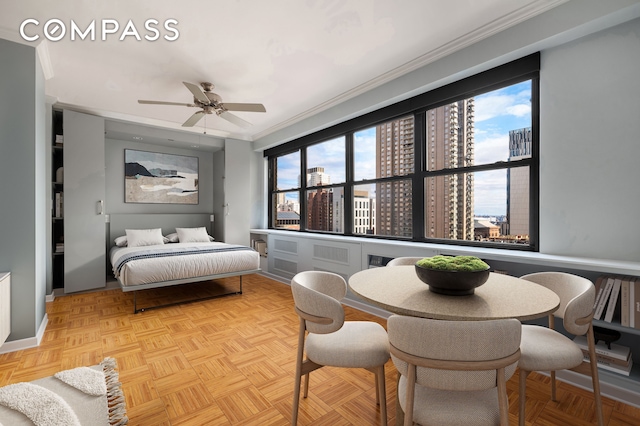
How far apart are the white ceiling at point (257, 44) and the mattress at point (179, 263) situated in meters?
2.08

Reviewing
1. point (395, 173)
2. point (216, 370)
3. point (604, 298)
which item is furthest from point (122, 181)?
point (604, 298)

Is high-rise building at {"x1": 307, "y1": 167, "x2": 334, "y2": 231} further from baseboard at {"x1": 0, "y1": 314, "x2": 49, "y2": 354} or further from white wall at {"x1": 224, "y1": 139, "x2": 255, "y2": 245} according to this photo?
baseboard at {"x1": 0, "y1": 314, "x2": 49, "y2": 354}

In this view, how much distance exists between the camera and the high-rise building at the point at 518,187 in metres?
2.59

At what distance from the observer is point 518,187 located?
8.70ft

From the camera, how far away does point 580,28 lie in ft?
6.79

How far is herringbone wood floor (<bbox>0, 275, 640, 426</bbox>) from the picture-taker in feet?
5.66

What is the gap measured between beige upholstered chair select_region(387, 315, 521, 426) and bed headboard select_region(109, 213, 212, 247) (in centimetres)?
529

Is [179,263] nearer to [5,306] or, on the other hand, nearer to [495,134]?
[5,306]

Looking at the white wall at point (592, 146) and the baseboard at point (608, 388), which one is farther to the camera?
the white wall at point (592, 146)

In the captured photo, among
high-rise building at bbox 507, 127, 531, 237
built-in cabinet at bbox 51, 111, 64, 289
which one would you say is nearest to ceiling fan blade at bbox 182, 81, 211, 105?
built-in cabinet at bbox 51, 111, 64, 289

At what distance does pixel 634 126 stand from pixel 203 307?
14.3ft

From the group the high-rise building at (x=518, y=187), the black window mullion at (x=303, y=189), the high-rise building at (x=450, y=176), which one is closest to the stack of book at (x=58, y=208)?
the black window mullion at (x=303, y=189)

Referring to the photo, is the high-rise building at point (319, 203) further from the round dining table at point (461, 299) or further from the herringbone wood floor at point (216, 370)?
the round dining table at point (461, 299)

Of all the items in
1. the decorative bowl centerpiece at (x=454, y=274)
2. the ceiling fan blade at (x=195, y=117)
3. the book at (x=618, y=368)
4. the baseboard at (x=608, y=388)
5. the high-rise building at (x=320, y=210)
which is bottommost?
the baseboard at (x=608, y=388)
